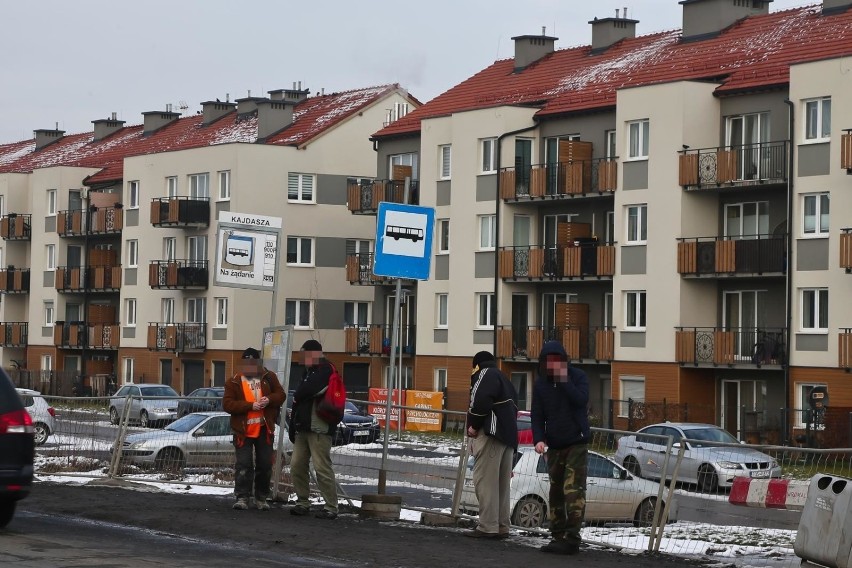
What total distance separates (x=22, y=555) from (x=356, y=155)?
6005cm

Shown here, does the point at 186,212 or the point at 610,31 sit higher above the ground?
the point at 610,31

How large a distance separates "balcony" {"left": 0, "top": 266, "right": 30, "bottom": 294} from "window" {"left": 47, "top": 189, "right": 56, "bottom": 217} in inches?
170

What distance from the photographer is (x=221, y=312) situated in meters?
70.4

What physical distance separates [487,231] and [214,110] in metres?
28.0

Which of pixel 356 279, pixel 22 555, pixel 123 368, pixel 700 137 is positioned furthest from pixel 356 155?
pixel 22 555

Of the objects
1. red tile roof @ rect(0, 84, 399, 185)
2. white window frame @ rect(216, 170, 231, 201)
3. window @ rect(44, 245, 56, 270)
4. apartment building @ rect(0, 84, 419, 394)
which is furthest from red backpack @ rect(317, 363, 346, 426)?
window @ rect(44, 245, 56, 270)

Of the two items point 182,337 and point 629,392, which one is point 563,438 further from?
point 182,337

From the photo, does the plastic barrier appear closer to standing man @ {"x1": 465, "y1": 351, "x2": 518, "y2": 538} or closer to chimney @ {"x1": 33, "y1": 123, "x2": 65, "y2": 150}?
standing man @ {"x1": 465, "y1": 351, "x2": 518, "y2": 538}

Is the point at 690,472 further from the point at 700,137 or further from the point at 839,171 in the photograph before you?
the point at 700,137

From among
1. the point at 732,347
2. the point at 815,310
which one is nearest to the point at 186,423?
the point at 815,310

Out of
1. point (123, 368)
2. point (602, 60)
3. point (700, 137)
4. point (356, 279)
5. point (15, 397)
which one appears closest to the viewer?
point (15, 397)

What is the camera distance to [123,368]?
7644cm

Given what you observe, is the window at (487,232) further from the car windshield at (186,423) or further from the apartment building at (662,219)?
the car windshield at (186,423)

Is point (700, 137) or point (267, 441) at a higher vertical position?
point (700, 137)
